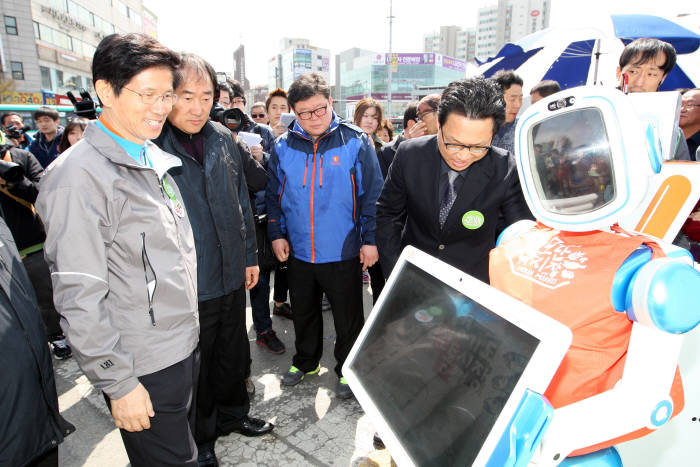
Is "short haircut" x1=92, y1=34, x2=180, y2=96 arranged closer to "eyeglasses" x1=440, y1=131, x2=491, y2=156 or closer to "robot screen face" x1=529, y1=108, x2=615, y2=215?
"eyeglasses" x1=440, y1=131, x2=491, y2=156

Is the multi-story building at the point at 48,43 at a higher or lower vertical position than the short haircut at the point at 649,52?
higher

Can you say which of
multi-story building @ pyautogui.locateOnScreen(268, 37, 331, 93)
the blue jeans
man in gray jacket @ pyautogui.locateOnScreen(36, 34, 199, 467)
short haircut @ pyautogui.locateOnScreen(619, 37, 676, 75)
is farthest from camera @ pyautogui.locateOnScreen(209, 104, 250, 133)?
multi-story building @ pyautogui.locateOnScreen(268, 37, 331, 93)

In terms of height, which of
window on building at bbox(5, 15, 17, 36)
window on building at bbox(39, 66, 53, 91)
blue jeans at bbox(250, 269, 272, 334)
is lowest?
blue jeans at bbox(250, 269, 272, 334)

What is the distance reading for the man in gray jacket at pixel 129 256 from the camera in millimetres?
1157

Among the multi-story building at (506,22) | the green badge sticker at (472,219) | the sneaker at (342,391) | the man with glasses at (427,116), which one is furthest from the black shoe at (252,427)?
the multi-story building at (506,22)

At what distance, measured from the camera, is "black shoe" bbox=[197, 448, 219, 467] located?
2.04 metres

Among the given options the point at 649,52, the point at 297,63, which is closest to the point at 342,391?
the point at 649,52

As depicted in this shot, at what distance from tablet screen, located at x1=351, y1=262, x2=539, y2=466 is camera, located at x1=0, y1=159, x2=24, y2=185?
2498mm

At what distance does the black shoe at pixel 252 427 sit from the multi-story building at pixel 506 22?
9359 centimetres

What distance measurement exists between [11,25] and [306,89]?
118 ft

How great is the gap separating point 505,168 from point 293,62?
73364mm

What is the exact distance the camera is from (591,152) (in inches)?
40.3

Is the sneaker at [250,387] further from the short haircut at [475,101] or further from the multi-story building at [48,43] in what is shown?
the multi-story building at [48,43]

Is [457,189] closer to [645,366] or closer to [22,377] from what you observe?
[645,366]
